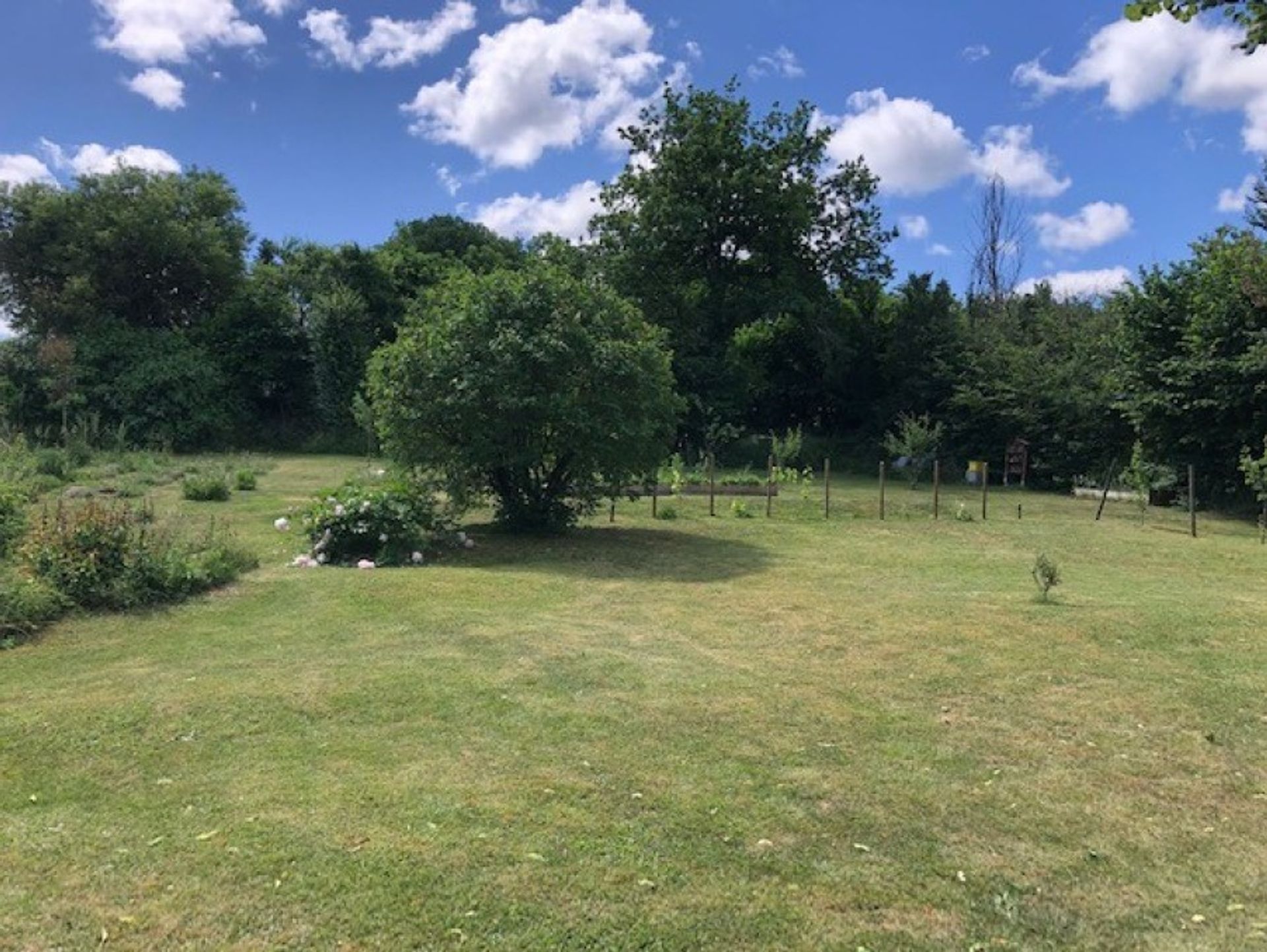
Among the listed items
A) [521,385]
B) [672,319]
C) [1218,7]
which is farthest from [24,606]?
[672,319]

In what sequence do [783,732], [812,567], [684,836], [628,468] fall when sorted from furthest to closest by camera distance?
[628,468]
[812,567]
[783,732]
[684,836]

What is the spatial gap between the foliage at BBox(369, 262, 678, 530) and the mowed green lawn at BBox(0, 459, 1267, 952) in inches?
155

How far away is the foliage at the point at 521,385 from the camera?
12.3 m

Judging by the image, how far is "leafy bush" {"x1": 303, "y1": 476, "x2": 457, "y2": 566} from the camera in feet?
35.3

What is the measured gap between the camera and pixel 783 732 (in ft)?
16.8

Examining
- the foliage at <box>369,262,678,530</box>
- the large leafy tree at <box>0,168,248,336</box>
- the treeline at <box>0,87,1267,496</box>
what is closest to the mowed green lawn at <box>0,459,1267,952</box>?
the foliage at <box>369,262,678,530</box>

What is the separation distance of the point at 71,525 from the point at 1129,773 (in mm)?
8341

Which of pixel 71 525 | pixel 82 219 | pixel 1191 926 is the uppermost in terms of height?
pixel 82 219

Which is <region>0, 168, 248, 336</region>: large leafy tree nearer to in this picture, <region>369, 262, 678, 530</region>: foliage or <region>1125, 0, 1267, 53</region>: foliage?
<region>369, 262, 678, 530</region>: foliage

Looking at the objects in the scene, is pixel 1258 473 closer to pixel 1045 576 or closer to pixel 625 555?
pixel 1045 576

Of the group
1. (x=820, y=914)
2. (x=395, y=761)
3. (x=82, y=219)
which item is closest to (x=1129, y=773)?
(x=820, y=914)

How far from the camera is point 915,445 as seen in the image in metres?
24.8

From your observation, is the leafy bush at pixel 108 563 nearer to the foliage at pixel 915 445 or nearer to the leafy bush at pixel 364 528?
the leafy bush at pixel 364 528

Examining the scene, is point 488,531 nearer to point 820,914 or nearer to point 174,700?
point 174,700
